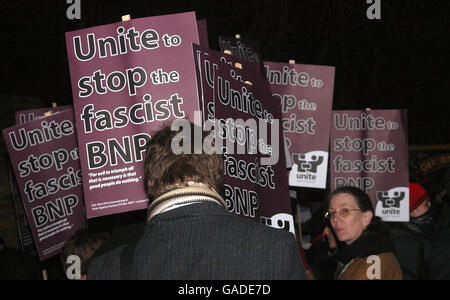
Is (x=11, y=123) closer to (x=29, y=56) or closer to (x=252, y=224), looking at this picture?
(x=29, y=56)

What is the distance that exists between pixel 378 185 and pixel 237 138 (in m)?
3.99

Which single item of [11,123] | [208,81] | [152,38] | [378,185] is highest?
[152,38]

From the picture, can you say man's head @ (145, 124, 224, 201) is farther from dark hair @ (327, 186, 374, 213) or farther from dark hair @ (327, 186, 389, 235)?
dark hair @ (327, 186, 374, 213)

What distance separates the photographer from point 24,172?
5.18m

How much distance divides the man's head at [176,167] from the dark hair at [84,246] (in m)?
2.13

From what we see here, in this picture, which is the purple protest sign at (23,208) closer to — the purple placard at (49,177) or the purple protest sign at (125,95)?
the purple placard at (49,177)

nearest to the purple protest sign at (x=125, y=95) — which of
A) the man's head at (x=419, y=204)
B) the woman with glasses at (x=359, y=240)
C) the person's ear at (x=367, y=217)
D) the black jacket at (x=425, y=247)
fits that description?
the woman with glasses at (x=359, y=240)

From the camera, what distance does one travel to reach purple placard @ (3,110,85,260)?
5.13 meters

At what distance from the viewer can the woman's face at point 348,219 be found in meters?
4.09

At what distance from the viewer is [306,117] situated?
6340 millimetres

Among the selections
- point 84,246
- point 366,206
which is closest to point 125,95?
point 84,246

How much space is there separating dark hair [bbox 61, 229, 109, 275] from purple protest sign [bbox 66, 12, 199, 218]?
0.60 meters

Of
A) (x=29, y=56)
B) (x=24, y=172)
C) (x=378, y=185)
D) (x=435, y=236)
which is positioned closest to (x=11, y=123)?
(x=29, y=56)

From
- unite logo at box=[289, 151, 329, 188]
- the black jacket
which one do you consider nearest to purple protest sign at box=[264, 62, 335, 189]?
unite logo at box=[289, 151, 329, 188]
